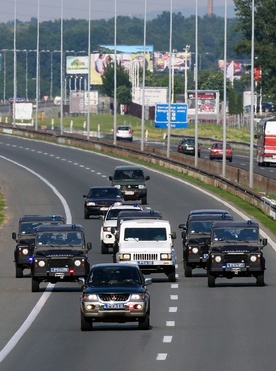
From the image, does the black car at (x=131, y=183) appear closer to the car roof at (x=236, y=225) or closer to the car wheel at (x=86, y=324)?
the car roof at (x=236, y=225)

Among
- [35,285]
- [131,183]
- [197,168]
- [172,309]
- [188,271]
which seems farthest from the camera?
[197,168]

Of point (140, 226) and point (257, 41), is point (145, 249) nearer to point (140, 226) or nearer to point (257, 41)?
point (140, 226)

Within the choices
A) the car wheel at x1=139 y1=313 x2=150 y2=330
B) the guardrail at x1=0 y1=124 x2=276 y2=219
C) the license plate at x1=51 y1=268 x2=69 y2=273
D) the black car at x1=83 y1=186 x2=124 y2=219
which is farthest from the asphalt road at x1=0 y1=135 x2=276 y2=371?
the guardrail at x1=0 y1=124 x2=276 y2=219

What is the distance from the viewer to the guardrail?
2945 inches

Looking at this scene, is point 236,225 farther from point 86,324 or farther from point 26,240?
point 86,324

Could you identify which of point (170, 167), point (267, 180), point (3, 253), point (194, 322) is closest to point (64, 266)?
point (194, 322)

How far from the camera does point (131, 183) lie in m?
76.2

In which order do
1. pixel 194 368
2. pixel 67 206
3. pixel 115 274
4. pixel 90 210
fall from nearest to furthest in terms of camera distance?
1. pixel 194 368
2. pixel 115 274
3. pixel 90 210
4. pixel 67 206

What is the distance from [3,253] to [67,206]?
20.0 m

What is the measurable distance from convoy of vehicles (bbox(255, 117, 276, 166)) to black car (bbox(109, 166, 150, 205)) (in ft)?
107

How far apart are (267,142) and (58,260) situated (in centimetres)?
6974

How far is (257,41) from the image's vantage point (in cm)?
17325

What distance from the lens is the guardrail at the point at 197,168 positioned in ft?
245

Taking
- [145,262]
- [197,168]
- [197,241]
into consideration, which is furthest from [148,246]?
[197,168]
